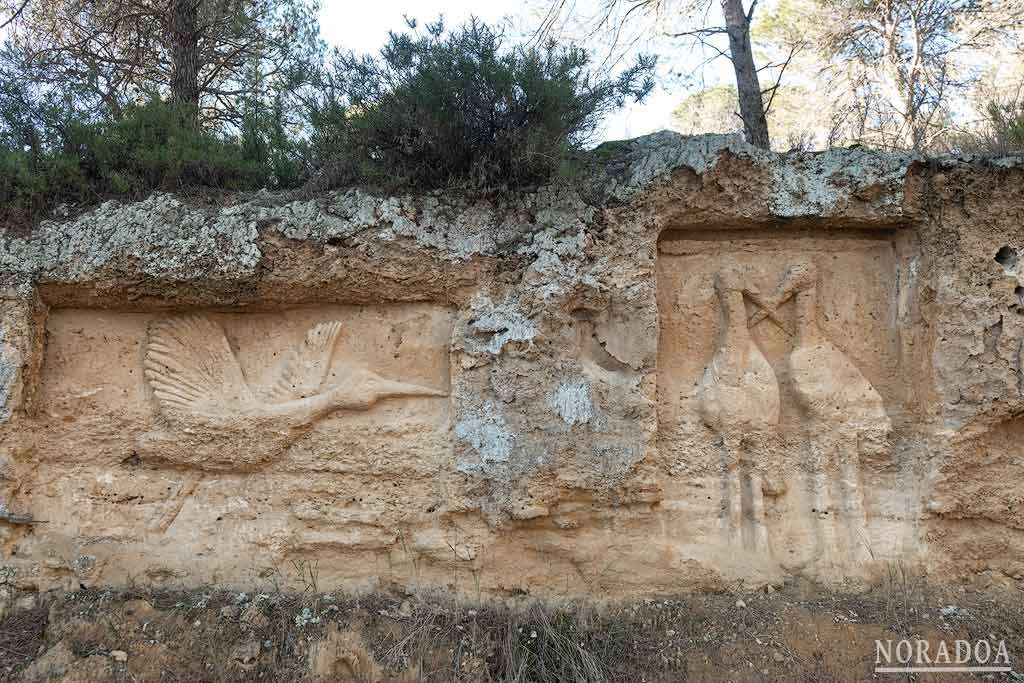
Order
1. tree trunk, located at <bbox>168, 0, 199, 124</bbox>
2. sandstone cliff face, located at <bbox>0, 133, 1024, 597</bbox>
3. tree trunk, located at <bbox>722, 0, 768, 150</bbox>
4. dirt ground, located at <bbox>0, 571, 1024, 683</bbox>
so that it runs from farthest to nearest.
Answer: tree trunk, located at <bbox>722, 0, 768, 150</bbox> → tree trunk, located at <bbox>168, 0, 199, 124</bbox> → sandstone cliff face, located at <bbox>0, 133, 1024, 597</bbox> → dirt ground, located at <bbox>0, 571, 1024, 683</bbox>

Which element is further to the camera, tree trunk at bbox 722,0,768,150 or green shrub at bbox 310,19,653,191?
tree trunk at bbox 722,0,768,150

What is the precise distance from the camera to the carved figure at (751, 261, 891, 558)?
381 cm

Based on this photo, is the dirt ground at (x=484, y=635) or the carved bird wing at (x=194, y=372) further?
the carved bird wing at (x=194, y=372)

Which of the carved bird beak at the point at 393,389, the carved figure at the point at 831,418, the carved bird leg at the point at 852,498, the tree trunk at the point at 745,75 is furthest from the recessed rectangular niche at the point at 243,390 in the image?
the tree trunk at the point at 745,75

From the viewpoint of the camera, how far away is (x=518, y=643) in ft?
11.3

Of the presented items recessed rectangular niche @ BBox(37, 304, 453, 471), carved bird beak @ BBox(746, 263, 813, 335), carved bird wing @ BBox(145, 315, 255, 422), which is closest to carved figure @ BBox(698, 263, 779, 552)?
carved bird beak @ BBox(746, 263, 813, 335)

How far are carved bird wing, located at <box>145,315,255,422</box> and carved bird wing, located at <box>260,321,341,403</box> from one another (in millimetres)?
130

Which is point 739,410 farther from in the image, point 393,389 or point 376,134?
point 376,134

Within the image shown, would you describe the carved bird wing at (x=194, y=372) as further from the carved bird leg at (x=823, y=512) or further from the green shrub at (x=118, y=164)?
the carved bird leg at (x=823, y=512)

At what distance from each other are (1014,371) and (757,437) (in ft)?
4.18

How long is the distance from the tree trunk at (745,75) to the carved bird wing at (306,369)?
14.6 ft

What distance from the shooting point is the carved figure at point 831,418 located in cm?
381

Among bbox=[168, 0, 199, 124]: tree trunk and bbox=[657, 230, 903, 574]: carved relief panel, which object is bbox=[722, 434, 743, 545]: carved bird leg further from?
bbox=[168, 0, 199, 124]: tree trunk

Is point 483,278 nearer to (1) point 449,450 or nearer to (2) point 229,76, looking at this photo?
(1) point 449,450
